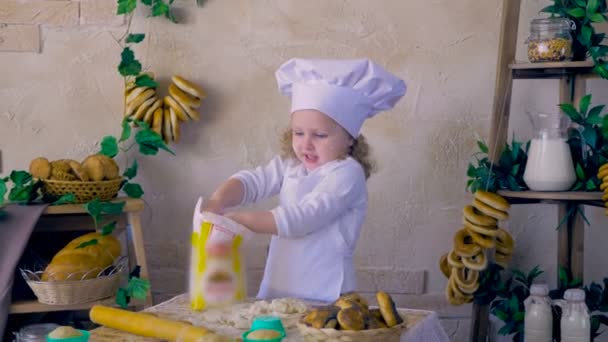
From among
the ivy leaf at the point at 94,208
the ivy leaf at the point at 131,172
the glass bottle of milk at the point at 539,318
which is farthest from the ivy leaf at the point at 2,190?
the glass bottle of milk at the point at 539,318

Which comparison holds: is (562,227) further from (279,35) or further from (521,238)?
(279,35)

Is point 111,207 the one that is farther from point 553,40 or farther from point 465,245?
point 553,40

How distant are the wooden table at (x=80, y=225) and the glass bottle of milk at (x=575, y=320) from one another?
1.18 meters

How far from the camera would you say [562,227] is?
240 centimetres

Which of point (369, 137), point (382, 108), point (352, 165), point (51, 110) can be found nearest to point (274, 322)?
point (352, 165)

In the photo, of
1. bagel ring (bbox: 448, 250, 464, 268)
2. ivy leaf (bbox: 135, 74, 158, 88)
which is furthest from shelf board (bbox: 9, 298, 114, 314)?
bagel ring (bbox: 448, 250, 464, 268)

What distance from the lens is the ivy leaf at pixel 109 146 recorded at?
2.44 m

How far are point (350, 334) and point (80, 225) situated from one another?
141 cm

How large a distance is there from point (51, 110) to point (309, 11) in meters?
0.90

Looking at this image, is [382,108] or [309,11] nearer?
[382,108]

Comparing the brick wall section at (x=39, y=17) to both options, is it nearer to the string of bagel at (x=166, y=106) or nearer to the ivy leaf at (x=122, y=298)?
the string of bagel at (x=166, y=106)

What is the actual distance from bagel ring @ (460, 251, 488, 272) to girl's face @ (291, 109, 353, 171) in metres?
0.60

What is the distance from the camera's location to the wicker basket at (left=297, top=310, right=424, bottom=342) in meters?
1.26

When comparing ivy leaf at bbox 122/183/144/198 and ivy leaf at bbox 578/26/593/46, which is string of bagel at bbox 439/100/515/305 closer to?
ivy leaf at bbox 578/26/593/46
